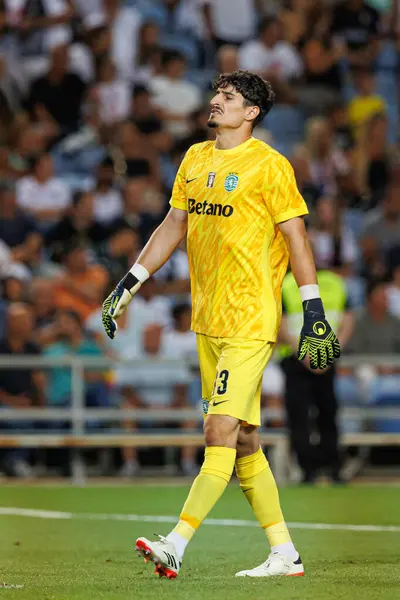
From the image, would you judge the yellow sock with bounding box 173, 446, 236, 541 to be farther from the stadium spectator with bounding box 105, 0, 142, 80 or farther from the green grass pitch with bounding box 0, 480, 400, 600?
the stadium spectator with bounding box 105, 0, 142, 80

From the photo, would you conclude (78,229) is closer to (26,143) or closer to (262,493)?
(26,143)

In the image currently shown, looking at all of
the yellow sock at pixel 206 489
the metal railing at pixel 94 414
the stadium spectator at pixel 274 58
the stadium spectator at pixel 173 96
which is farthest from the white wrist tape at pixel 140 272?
the stadium spectator at pixel 274 58

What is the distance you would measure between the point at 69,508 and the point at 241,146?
5515 millimetres

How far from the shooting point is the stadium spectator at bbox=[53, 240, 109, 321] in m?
15.9

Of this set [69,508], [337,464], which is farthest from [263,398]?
[69,508]

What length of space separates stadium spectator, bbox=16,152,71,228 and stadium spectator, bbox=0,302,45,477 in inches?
97.0

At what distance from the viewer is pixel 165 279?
16.8 m

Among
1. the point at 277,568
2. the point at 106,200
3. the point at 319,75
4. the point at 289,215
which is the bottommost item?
the point at 277,568

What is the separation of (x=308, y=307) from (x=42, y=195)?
429 inches

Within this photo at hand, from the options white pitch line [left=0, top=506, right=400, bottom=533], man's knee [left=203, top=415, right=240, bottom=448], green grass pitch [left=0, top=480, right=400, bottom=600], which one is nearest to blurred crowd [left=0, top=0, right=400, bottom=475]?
green grass pitch [left=0, top=480, right=400, bottom=600]

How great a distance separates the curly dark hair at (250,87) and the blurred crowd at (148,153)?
23.4ft

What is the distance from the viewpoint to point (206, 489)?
674 cm

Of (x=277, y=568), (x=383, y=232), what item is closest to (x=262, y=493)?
(x=277, y=568)

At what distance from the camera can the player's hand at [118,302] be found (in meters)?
7.31
